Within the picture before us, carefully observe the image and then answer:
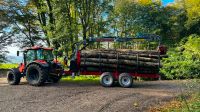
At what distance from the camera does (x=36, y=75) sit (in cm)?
2133

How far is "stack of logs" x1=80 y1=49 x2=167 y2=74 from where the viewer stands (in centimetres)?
2080

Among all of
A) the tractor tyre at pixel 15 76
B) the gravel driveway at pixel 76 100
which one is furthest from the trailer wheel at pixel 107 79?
the tractor tyre at pixel 15 76

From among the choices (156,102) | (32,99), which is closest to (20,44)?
(32,99)

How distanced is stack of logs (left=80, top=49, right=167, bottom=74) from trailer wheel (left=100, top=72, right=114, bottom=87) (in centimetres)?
45

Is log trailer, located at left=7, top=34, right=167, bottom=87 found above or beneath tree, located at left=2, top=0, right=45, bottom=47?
beneath

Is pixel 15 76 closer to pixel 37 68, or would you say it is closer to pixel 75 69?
pixel 37 68

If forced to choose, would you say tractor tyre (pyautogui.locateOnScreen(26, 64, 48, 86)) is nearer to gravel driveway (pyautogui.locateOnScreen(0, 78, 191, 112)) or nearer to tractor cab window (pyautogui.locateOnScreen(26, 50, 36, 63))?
tractor cab window (pyautogui.locateOnScreen(26, 50, 36, 63))

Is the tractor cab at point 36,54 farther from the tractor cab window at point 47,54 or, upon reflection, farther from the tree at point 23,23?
the tree at point 23,23

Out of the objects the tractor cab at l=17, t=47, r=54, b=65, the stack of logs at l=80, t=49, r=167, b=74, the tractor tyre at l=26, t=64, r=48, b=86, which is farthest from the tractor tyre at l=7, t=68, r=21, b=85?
the stack of logs at l=80, t=49, r=167, b=74

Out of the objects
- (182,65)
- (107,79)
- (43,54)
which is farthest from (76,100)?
(43,54)

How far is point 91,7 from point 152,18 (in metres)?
10.6

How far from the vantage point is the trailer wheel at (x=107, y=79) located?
20.5 metres

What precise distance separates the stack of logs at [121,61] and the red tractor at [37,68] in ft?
6.11

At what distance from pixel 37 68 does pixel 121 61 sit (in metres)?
4.71
